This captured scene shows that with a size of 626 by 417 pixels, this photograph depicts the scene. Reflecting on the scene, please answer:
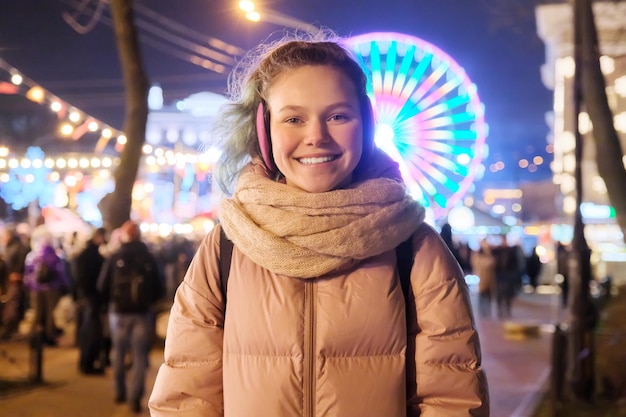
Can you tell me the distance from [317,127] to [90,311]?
758 cm

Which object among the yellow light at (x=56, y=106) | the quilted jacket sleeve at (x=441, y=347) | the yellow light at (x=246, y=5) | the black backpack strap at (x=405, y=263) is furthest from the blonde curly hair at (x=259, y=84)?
the yellow light at (x=56, y=106)

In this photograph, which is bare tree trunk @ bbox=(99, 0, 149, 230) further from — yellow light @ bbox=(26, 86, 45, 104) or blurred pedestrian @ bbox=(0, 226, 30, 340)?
yellow light @ bbox=(26, 86, 45, 104)

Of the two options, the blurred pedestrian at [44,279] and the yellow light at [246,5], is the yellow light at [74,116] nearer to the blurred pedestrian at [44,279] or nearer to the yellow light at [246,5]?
the yellow light at [246,5]

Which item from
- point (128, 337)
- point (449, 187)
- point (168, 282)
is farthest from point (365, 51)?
point (128, 337)

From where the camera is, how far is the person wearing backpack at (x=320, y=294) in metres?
1.81

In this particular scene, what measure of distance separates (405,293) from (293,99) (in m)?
0.60

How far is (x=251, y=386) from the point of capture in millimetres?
1834

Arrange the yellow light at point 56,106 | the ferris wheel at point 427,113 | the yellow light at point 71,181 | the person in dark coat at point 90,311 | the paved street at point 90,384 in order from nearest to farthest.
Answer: the paved street at point 90,384 → the person in dark coat at point 90,311 → the ferris wheel at point 427,113 → the yellow light at point 56,106 → the yellow light at point 71,181

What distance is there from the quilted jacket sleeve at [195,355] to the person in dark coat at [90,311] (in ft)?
23.4

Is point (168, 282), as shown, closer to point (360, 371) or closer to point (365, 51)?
point (365, 51)

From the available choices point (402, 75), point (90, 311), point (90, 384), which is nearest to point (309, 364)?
point (90, 384)

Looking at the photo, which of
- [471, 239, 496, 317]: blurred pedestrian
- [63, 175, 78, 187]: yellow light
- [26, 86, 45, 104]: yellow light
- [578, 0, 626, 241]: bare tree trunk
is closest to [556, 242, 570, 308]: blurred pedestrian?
[471, 239, 496, 317]: blurred pedestrian

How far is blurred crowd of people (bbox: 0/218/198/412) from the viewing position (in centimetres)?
691

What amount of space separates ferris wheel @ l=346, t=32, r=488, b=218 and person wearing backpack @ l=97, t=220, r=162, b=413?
20.9 feet
